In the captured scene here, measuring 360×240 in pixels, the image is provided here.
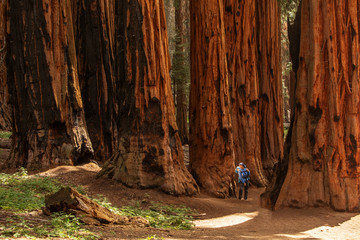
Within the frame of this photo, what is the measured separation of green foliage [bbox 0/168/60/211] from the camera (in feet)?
17.3

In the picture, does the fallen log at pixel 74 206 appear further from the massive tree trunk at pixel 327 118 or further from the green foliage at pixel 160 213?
the massive tree trunk at pixel 327 118

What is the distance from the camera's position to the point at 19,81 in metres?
9.20

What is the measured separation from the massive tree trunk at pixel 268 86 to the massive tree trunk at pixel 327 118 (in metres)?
5.13

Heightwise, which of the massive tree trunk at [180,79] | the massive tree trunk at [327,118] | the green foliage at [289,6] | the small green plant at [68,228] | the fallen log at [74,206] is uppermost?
the green foliage at [289,6]

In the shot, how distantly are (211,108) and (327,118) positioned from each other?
3.17 m

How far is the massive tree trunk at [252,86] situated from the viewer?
11945mm

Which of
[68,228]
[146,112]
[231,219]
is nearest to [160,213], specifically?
[231,219]

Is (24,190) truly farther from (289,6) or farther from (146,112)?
(289,6)

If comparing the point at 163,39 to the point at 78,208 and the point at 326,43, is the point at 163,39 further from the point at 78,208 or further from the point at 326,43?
the point at 78,208

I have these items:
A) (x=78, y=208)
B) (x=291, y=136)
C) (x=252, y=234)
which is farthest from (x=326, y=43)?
(x=78, y=208)

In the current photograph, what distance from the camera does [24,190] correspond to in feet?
21.4

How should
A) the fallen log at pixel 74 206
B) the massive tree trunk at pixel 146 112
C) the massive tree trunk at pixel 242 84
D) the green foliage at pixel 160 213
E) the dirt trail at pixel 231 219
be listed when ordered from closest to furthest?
1. the fallen log at pixel 74 206
2. the dirt trail at pixel 231 219
3. the green foliage at pixel 160 213
4. the massive tree trunk at pixel 146 112
5. the massive tree trunk at pixel 242 84

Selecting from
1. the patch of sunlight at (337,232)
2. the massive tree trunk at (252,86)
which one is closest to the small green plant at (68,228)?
the patch of sunlight at (337,232)

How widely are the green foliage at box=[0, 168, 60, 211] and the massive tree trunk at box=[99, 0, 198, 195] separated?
1403 millimetres
